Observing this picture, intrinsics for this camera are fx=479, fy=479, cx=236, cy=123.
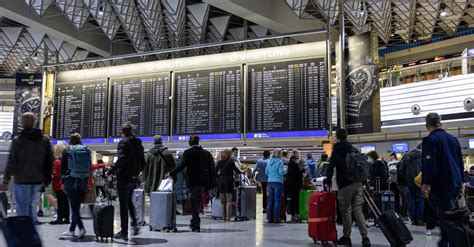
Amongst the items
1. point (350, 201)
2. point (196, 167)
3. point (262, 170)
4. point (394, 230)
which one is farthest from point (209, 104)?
point (394, 230)

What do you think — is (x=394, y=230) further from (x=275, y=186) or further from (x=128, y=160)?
(x=275, y=186)

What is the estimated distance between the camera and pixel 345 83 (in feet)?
36.9

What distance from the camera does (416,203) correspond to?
384 inches

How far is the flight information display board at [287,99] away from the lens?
37.6 ft

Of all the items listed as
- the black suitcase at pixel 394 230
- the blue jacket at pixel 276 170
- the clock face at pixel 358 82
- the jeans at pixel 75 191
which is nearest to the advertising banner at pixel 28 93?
the blue jacket at pixel 276 170

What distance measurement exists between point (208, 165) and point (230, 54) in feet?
18.9

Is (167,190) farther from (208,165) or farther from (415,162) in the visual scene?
(415,162)

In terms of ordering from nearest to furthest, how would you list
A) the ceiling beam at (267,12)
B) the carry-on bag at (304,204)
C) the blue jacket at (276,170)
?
1. the blue jacket at (276,170)
2. the carry-on bag at (304,204)
3. the ceiling beam at (267,12)

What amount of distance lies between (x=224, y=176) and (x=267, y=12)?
26.6 ft

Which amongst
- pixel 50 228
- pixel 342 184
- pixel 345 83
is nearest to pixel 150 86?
pixel 345 83

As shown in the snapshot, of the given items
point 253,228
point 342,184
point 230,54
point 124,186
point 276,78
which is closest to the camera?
point 342,184

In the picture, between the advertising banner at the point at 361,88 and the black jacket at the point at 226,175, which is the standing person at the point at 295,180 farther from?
the advertising banner at the point at 361,88

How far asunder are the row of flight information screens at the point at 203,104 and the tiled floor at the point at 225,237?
368cm

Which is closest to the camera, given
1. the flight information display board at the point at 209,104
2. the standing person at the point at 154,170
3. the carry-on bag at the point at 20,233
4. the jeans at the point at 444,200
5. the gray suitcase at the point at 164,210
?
the carry-on bag at the point at 20,233
